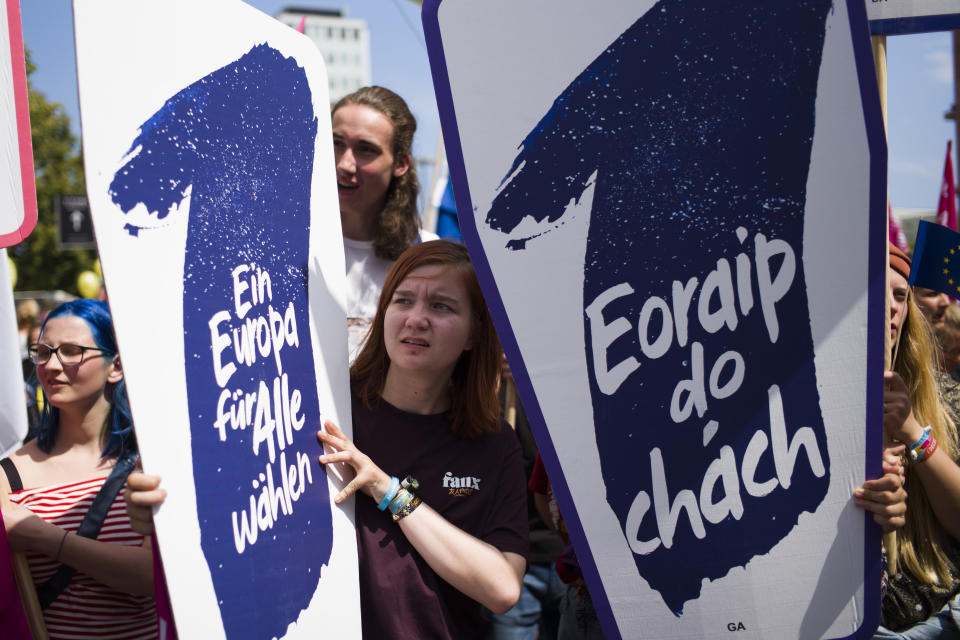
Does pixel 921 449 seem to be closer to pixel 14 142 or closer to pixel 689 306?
pixel 689 306

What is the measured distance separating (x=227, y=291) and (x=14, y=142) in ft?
2.06

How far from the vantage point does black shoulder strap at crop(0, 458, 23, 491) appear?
187cm

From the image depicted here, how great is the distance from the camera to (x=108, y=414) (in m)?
2.03

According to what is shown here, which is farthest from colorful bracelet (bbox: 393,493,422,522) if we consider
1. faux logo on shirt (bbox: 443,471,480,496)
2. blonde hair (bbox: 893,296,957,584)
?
blonde hair (bbox: 893,296,957,584)

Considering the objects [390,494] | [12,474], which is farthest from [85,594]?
[390,494]

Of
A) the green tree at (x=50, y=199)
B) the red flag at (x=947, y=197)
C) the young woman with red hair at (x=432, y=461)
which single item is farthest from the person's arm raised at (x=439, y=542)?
the green tree at (x=50, y=199)

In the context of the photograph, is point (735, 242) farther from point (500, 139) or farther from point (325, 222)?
point (325, 222)

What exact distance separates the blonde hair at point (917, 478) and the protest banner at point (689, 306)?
57cm

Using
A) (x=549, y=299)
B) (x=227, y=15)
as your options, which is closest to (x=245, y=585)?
(x=549, y=299)

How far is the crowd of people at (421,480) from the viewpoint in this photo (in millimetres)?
1579

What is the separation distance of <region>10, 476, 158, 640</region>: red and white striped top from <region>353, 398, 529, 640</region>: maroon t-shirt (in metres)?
0.60

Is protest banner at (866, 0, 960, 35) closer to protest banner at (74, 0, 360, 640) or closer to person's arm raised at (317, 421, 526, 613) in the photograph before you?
protest banner at (74, 0, 360, 640)

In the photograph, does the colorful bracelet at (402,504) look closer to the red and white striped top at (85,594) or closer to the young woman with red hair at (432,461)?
the young woman with red hair at (432,461)

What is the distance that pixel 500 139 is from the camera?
4.55 ft
